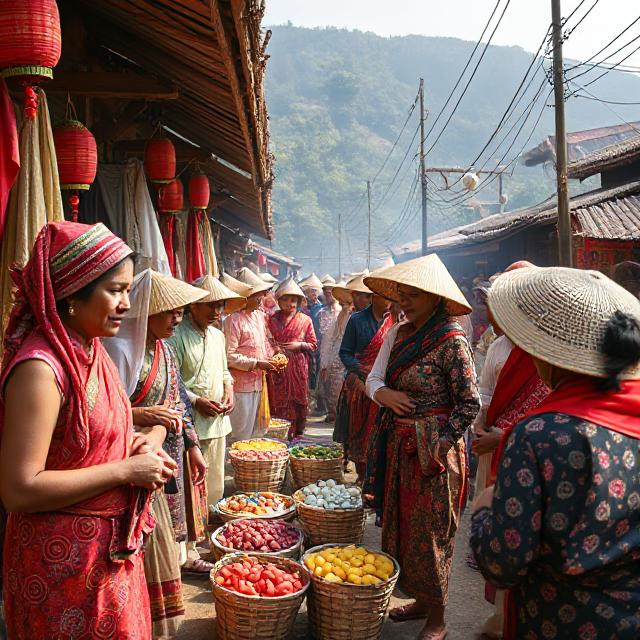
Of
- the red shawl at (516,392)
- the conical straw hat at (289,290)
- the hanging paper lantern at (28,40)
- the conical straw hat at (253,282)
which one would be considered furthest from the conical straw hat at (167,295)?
the conical straw hat at (289,290)

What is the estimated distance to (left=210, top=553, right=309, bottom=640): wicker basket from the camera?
3322 mm

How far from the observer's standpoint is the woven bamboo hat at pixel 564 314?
5.51 ft

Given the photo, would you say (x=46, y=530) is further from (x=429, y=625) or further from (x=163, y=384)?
(x=429, y=625)

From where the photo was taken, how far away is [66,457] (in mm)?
1933

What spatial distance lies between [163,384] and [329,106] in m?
125

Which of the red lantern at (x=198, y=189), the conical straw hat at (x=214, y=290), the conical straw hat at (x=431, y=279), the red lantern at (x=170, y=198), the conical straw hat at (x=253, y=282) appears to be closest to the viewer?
the conical straw hat at (x=431, y=279)

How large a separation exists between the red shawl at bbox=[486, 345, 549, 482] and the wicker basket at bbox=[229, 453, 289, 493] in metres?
2.81

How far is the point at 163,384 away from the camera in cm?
356

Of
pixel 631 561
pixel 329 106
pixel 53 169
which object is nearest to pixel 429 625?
pixel 631 561

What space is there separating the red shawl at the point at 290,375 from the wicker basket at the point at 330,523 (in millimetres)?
3568

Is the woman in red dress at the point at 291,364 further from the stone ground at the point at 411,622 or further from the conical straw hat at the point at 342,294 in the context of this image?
the stone ground at the point at 411,622

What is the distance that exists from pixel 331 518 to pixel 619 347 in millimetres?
3344

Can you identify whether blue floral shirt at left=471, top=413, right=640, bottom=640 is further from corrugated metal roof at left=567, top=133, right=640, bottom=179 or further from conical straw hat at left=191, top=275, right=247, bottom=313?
corrugated metal roof at left=567, top=133, right=640, bottom=179

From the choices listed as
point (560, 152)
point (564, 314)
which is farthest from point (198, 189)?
point (564, 314)
